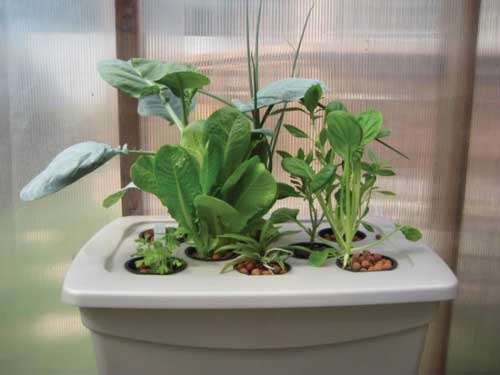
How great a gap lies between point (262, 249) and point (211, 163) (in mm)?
127

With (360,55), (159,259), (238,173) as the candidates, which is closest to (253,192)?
(238,173)

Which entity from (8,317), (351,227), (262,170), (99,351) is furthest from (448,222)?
(8,317)

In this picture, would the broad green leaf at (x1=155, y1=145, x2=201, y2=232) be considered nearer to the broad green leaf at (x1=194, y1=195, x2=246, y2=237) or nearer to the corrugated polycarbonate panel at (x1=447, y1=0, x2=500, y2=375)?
the broad green leaf at (x1=194, y1=195, x2=246, y2=237)

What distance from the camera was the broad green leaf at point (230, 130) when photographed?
55 centimetres

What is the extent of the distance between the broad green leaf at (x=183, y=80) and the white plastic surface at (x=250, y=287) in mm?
212

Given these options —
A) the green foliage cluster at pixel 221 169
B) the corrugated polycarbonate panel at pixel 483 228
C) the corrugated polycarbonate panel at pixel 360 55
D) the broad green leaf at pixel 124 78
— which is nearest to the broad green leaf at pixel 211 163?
the green foliage cluster at pixel 221 169

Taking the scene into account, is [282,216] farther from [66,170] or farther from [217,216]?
[66,170]

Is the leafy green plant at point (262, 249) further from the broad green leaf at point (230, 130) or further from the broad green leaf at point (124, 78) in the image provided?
the broad green leaf at point (124, 78)

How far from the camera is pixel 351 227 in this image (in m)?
0.60

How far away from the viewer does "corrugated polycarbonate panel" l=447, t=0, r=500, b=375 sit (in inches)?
29.6

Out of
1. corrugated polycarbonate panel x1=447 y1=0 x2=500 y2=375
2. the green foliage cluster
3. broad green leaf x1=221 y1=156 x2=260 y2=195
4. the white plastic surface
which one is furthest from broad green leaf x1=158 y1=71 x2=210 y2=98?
corrugated polycarbonate panel x1=447 y1=0 x2=500 y2=375

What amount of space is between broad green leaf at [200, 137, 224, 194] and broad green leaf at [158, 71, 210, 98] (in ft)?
0.23

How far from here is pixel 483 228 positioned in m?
0.79

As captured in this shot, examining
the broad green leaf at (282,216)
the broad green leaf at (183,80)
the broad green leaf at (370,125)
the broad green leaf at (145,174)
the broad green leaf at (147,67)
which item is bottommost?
the broad green leaf at (282,216)
